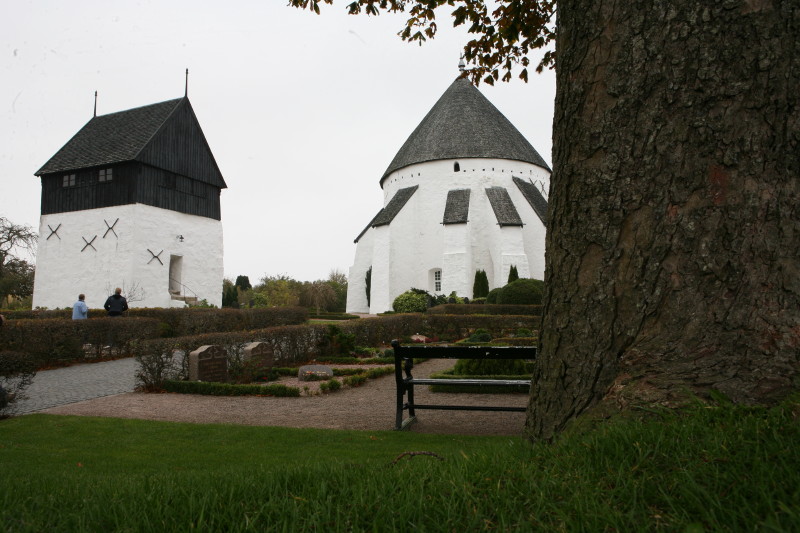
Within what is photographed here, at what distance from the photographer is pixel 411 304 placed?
26141 mm

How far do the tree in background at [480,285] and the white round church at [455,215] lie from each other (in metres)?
0.41

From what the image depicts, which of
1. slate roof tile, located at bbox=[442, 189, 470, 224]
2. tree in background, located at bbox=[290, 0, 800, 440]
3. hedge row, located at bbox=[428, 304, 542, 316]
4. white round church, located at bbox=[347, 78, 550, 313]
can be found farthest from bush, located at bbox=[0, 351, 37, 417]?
slate roof tile, located at bbox=[442, 189, 470, 224]

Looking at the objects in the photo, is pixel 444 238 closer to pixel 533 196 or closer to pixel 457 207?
pixel 457 207

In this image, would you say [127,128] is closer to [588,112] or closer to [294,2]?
[294,2]

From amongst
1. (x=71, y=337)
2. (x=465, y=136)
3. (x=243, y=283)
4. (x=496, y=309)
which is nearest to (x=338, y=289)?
(x=243, y=283)

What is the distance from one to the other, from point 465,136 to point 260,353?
25.3m

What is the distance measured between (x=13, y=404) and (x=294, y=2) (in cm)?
599

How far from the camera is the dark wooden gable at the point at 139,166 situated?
26188 mm

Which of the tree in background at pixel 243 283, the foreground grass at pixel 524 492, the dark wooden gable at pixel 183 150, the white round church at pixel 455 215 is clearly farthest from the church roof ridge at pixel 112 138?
the foreground grass at pixel 524 492

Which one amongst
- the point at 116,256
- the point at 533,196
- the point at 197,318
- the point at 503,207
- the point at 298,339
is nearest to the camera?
the point at 298,339

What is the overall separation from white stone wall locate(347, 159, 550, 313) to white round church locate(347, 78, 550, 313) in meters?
0.05

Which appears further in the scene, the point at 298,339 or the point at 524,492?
the point at 298,339

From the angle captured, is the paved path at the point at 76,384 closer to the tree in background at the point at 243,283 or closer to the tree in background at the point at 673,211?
the tree in background at the point at 673,211

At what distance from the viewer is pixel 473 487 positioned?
186 centimetres
